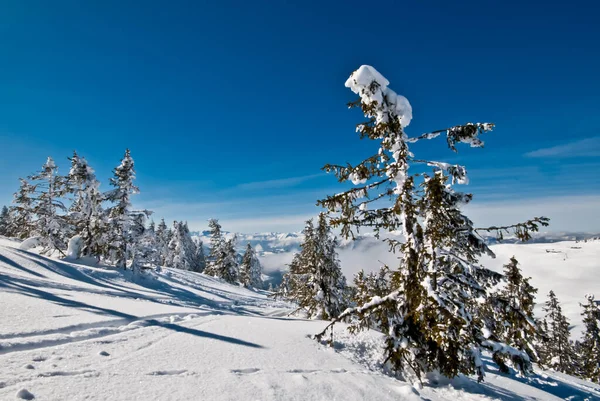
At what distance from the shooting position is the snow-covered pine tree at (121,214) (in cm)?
2908

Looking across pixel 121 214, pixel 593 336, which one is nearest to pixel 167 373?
pixel 121 214

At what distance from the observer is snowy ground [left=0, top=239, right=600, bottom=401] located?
4305 millimetres

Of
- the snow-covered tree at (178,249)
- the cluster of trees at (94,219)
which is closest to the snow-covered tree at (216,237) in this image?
the snow-covered tree at (178,249)

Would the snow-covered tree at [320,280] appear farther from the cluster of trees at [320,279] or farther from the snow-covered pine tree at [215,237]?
the snow-covered pine tree at [215,237]

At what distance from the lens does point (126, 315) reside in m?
9.11

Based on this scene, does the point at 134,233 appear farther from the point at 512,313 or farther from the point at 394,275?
the point at 512,313

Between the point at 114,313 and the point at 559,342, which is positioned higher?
the point at 114,313

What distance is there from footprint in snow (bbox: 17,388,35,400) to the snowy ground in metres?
0.02

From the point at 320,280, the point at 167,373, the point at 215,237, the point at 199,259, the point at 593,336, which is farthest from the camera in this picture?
the point at 199,259

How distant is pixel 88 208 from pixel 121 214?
3109 millimetres

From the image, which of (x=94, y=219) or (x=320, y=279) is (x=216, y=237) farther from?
(x=320, y=279)

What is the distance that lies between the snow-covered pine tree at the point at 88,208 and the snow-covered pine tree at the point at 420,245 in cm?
2848

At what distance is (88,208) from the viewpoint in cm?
2939

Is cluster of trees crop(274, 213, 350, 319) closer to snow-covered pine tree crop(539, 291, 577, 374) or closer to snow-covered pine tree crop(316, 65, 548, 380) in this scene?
snow-covered pine tree crop(316, 65, 548, 380)
